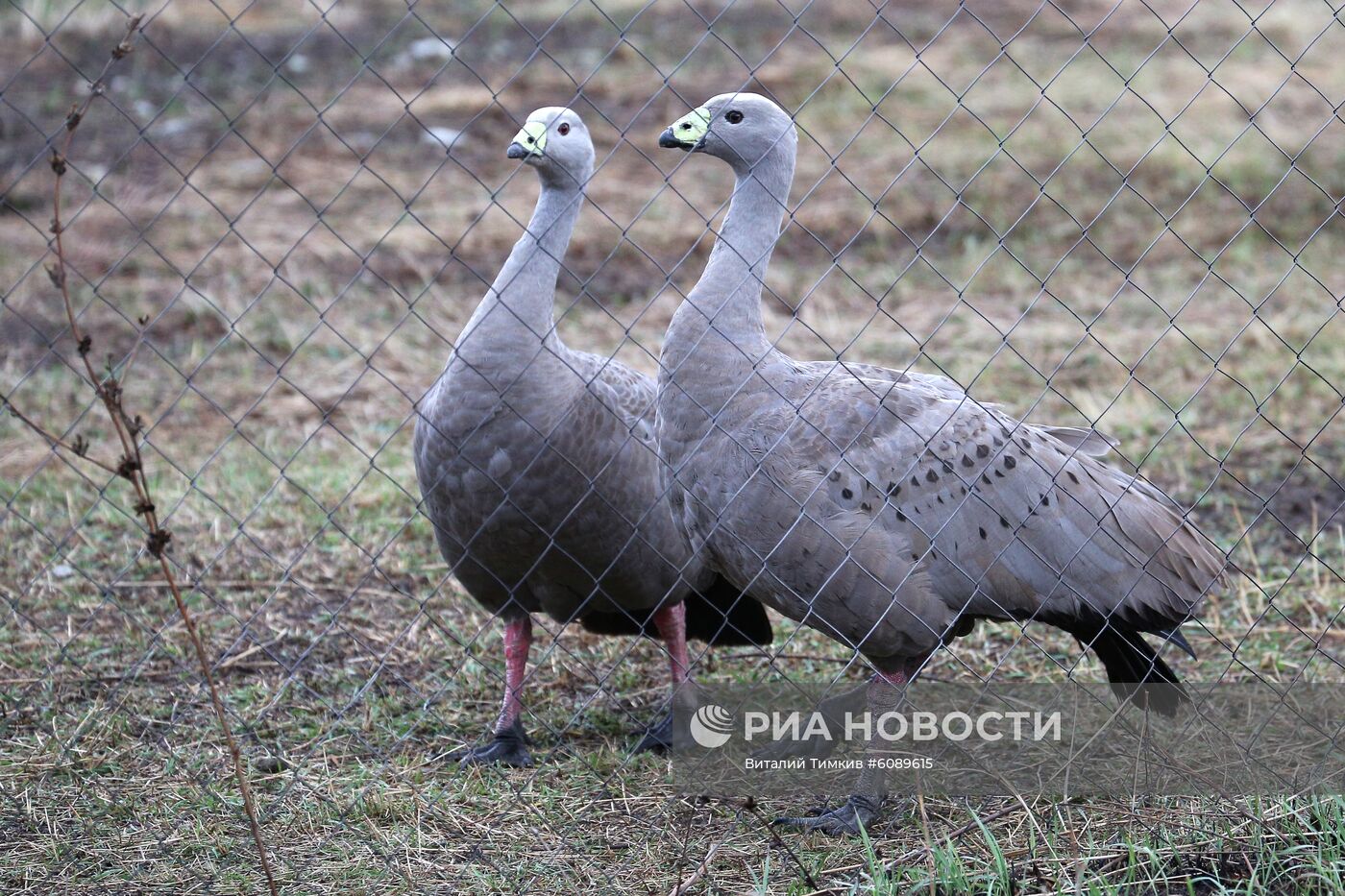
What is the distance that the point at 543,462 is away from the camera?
3.86 m

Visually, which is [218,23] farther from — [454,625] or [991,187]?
[454,625]

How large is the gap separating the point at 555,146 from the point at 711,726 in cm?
186

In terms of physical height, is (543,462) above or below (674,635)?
above

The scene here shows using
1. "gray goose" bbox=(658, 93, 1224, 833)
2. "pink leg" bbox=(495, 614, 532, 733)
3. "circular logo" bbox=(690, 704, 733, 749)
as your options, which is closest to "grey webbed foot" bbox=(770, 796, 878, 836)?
"gray goose" bbox=(658, 93, 1224, 833)

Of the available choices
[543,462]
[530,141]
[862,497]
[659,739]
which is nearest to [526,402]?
[543,462]

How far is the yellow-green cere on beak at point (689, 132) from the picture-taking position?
11.8 feet

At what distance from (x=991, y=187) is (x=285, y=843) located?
785 cm

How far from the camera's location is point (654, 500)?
3996 millimetres

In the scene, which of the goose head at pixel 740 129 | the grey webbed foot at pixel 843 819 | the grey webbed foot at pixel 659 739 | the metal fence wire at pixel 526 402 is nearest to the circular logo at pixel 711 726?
the grey webbed foot at pixel 659 739

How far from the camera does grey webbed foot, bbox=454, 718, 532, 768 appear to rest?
3936 mm

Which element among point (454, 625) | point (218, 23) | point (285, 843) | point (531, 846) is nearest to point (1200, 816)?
point (531, 846)

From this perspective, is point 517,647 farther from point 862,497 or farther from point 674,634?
point 862,497

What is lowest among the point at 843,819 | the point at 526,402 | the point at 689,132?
the point at 843,819

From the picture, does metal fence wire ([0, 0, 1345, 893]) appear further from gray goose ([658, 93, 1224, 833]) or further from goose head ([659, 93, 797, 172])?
goose head ([659, 93, 797, 172])
